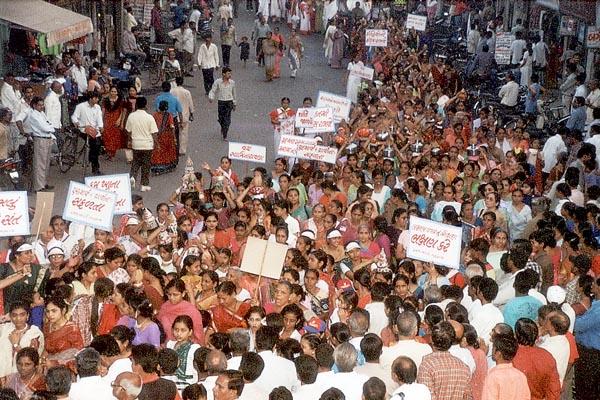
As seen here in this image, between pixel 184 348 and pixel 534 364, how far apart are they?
2.56m

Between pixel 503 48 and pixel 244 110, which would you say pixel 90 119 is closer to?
pixel 244 110

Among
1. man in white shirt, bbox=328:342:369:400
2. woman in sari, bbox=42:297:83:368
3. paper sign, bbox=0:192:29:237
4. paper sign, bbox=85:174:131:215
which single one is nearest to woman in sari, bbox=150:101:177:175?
paper sign, bbox=85:174:131:215

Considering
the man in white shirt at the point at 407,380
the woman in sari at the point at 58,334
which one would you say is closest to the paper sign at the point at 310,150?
the woman in sari at the point at 58,334

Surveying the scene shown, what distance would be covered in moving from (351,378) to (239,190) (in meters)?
6.35

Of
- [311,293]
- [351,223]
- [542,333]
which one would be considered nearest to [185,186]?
[351,223]

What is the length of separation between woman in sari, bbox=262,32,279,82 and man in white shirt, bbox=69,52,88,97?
7071mm

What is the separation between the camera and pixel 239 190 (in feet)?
43.0

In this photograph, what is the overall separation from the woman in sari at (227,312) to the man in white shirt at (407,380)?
209 cm

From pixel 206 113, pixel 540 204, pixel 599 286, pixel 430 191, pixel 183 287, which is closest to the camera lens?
pixel 183 287

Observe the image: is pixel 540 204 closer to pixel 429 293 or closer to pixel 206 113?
pixel 429 293

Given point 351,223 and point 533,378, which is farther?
point 351,223

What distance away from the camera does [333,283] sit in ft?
31.8

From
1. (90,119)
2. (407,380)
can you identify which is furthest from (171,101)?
(407,380)

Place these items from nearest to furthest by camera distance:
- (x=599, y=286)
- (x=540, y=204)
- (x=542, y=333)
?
(x=542, y=333)
(x=599, y=286)
(x=540, y=204)
